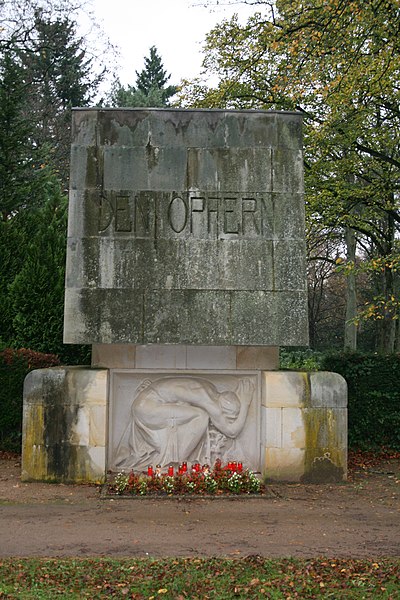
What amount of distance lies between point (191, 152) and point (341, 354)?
5830 mm

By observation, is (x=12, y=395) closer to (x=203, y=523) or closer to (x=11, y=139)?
(x=203, y=523)

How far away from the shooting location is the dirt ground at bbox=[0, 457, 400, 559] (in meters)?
7.21

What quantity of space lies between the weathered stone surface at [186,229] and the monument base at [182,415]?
0.65m

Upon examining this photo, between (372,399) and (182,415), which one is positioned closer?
(182,415)

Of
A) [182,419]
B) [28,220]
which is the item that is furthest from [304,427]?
[28,220]

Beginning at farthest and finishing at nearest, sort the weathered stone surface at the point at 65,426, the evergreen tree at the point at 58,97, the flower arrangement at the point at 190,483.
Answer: the evergreen tree at the point at 58,97 → the weathered stone surface at the point at 65,426 → the flower arrangement at the point at 190,483

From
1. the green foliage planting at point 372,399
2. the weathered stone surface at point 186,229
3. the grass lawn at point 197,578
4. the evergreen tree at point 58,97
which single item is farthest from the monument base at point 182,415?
the evergreen tree at point 58,97

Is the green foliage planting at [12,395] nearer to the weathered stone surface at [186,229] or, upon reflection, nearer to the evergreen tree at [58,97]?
the weathered stone surface at [186,229]

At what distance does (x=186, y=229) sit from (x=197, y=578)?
574 centimetres

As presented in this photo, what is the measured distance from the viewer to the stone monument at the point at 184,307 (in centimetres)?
1032

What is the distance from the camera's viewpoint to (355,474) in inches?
459

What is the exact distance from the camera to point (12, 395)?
43.2ft

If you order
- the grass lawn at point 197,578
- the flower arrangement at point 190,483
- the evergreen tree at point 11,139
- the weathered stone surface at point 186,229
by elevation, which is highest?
the evergreen tree at point 11,139

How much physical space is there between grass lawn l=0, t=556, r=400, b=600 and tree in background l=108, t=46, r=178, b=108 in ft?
99.3
